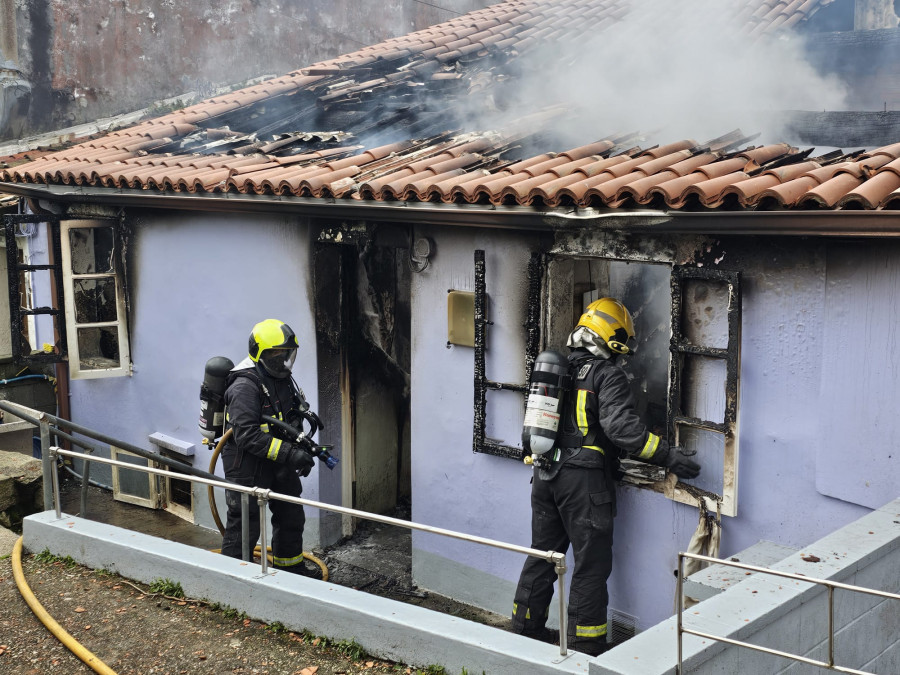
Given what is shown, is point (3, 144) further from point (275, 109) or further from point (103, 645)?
point (103, 645)

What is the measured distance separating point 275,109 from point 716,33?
485 centimetres

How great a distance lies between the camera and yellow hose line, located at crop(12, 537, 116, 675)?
484 centimetres

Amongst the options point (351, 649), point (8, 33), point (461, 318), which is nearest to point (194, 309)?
point (461, 318)

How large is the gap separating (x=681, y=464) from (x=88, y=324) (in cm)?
625

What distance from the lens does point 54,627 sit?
17.2 feet

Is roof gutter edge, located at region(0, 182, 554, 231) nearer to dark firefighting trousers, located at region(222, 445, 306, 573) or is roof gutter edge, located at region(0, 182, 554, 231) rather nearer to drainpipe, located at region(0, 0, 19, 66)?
dark firefighting trousers, located at region(222, 445, 306, 573)

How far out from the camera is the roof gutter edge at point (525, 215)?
447cm

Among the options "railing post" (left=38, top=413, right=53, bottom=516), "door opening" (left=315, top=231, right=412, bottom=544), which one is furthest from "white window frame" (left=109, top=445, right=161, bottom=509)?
"railing post" (left=38, top=413, right=53, bottom=516)

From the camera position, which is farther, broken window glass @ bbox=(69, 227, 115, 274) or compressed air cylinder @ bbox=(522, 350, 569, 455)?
broken window glass @ bbox=(69, 227, 115, 274)

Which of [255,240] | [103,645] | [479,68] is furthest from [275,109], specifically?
[103,645]

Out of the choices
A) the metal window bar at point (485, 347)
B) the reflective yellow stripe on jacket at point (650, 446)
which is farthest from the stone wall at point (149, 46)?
the reflective yellow stripe on jacket at point (650, 446)

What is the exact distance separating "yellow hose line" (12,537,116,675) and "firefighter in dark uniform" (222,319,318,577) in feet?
4.45

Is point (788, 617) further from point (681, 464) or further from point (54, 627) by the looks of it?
point (54, 627)

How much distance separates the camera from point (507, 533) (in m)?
6.75
